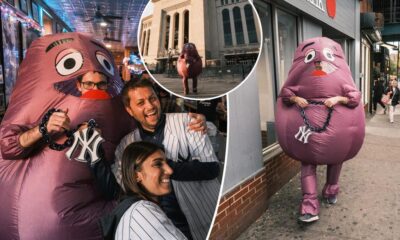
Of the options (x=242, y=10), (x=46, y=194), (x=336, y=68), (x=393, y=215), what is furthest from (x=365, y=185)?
(x=46, y=194)

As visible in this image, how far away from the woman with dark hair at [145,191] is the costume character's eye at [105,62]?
32 centimetres

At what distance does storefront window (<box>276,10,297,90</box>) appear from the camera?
253 inches

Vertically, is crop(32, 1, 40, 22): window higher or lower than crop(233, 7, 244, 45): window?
higher

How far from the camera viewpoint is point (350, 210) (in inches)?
196

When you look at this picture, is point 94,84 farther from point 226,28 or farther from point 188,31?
point 226,28

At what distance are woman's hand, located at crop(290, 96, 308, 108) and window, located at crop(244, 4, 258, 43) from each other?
2.59m

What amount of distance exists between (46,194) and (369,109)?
17015 millimetres

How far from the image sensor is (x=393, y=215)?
4.79 m

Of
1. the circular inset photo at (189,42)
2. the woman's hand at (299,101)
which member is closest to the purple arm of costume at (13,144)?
the circular inset photo at (189,42)

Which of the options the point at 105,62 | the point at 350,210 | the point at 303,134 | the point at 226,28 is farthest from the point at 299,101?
the point at 105,62

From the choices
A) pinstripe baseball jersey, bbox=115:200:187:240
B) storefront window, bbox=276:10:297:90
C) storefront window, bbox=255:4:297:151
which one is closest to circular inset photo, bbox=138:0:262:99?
pinstripe baseball jersey, bbox=115:200:187:240

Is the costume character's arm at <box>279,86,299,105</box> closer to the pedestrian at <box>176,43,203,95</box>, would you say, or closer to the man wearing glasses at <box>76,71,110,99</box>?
the pedestrian at <box>176,43,203,95</box>

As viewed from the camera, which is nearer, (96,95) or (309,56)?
(96,95)

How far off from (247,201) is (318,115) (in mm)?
1225
